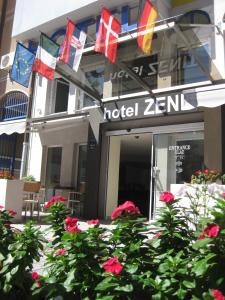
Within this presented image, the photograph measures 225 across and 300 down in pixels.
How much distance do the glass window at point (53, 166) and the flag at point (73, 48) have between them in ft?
16.3

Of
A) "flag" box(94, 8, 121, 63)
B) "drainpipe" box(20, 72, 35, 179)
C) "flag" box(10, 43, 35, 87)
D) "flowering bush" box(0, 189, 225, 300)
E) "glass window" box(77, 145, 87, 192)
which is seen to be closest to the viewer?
"flowering bush" box(0, 189, 225, 300)

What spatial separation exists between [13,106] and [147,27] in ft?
33.3

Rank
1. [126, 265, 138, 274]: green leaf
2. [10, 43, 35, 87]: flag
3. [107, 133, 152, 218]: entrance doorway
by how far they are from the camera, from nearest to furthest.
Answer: [126, 265, 138, 274]: green leaf, [107, 133, 152, 218]: entrance doorway, [10, 43, 35, 87]: flag

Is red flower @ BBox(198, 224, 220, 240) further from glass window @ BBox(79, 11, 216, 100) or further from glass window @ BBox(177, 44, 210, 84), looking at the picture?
glass window @ BBox(177, 44, 210, 84)

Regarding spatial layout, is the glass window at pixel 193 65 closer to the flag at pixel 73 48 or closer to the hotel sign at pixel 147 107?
the hotel sign at pixel 147 107

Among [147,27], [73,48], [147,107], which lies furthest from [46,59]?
[147,107]

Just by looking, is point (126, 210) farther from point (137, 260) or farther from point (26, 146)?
point (26, 146)

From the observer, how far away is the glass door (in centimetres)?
963

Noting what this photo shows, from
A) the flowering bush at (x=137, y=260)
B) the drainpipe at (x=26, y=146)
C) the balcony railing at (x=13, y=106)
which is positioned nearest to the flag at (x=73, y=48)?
the drainpipe at (x=26, y=146)

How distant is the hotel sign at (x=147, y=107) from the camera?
9.73 m

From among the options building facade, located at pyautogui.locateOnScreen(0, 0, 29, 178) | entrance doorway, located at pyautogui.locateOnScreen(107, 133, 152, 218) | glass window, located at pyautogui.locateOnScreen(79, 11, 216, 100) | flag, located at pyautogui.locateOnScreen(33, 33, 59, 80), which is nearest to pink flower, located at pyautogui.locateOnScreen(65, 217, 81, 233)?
entrance doorway, located at pyautogui.locateOnScreen(107, 133, 152, 218)

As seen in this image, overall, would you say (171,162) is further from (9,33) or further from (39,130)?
(9,33)

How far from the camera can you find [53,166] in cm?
1402

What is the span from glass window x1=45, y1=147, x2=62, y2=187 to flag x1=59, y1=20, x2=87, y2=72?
4955 mm
